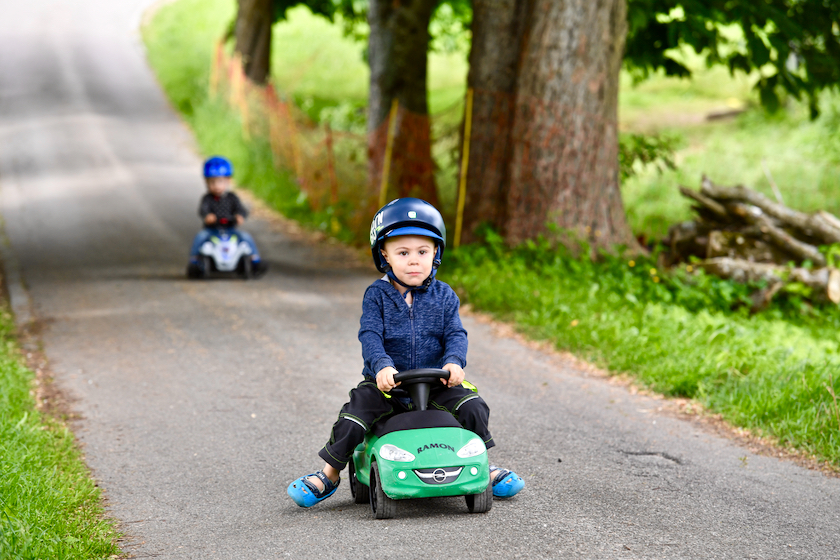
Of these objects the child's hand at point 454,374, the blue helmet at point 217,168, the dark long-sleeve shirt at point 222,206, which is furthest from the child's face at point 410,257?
the dark long-sleeve shirt at point 222,206

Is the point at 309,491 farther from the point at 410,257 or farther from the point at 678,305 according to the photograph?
the point at 678,305

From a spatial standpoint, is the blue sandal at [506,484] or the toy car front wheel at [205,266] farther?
the toy car front wheel at [205,266]

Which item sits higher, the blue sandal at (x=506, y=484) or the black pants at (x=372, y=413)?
the black pants at (x=372, y=413)

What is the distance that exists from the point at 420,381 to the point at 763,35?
8.64 metres

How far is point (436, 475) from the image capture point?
414 centimetres

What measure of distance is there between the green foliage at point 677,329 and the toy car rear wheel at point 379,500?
9.41 feet

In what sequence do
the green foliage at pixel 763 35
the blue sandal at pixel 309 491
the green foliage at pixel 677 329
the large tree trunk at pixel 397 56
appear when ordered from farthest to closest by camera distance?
the large tree trunk at pixel 397 56 → the green foliage at pixel 763 35 → the green foliage at pixel 677 329 → the blue sandal at pixel 309 491

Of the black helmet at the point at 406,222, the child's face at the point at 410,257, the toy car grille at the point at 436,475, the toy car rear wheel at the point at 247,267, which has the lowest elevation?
the toy car rear wheel at the point at 247,267

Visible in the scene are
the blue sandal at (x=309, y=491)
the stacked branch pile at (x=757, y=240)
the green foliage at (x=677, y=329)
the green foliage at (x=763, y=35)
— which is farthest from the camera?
the green foliage at (x=763, y=35)

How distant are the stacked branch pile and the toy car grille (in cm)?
626

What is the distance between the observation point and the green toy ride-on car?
4137 millimetres

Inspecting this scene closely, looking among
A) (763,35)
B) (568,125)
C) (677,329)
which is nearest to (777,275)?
(677,329)

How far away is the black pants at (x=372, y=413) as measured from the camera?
4375 millimetres

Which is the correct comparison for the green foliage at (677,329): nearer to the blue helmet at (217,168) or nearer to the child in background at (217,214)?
the child in background at (217,214)
